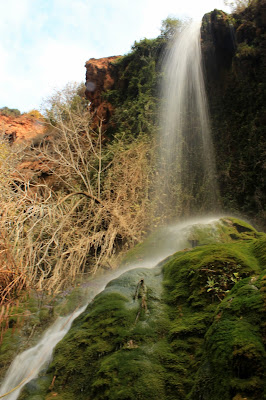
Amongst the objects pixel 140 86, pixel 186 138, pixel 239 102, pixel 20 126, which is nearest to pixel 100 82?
pixel 140 86

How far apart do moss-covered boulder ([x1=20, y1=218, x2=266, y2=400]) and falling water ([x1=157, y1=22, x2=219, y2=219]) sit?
246 inches

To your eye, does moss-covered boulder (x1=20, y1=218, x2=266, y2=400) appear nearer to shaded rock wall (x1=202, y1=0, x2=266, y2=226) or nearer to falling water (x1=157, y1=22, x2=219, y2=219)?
shaded rock wall (x1=202, y1=0, x2=266, y2=226)

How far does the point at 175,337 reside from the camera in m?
3.14

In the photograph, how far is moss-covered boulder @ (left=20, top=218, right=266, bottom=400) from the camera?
215 centimetres

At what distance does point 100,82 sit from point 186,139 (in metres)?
8.02

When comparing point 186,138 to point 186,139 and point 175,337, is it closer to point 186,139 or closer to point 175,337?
Answer: point 186,139

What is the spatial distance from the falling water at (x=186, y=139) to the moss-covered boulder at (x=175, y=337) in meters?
6.26

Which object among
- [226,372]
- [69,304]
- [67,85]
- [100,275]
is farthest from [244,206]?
[67,85]

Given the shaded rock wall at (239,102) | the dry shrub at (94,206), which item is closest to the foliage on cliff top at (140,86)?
the dry shrub at (94,206)

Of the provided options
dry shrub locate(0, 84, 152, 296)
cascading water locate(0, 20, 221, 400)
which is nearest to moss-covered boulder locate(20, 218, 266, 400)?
dry shrub locate(0, 84, 152, 296)

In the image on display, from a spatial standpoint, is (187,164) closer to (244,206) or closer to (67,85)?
(244,206)

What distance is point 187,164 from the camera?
443 inches

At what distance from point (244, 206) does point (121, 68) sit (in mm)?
10722

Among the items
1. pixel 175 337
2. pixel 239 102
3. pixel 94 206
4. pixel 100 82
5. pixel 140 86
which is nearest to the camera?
pixel 175 337
